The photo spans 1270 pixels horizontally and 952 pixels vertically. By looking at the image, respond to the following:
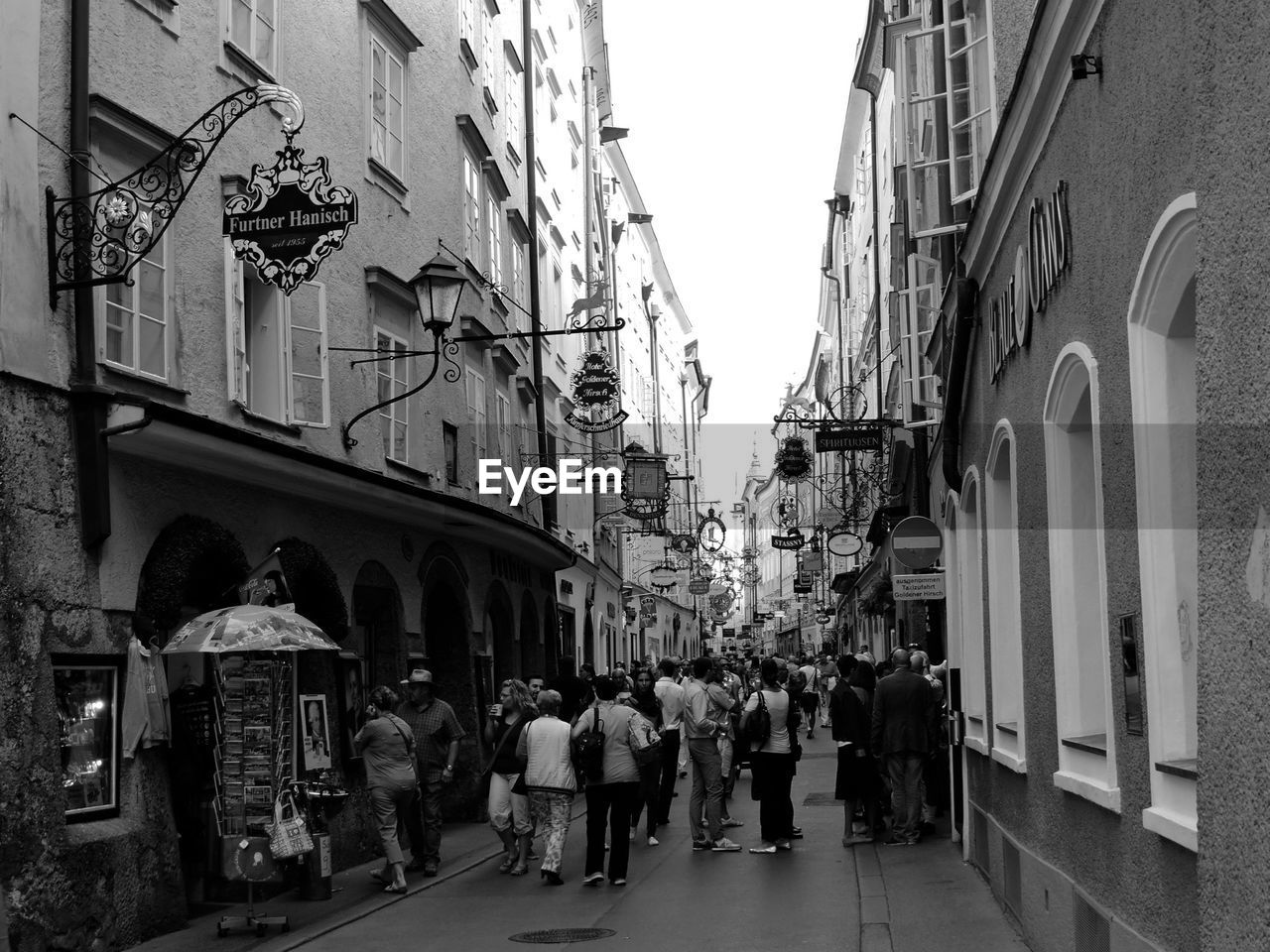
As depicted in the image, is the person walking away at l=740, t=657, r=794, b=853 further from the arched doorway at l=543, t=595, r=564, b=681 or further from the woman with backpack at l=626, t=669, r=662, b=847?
the arched doorway at l=543, t=595, r=564, b=681

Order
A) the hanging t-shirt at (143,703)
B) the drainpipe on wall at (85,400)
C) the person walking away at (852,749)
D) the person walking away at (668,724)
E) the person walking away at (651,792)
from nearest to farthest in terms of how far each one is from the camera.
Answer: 1. the drainpipe on wall at (85,400)
2. the hanging t-shirt at (143,703)
3. the person walking away at (852,749)
4. the person walking away at (651,792)
5. the person walking away at (668,724)

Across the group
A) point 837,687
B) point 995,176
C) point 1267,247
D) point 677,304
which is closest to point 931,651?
point 837,687

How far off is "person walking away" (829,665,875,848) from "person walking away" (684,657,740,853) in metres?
1.20

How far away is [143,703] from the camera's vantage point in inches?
438

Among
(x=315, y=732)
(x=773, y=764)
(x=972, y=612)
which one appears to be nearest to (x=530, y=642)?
(x=773, y=764)

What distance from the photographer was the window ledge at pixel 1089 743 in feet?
25.1

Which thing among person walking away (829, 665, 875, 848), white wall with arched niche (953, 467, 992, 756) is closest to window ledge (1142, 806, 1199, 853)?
white wall with arched niche (953, 467, 992, 756)

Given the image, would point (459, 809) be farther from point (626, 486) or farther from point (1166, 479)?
point (1166, 479)

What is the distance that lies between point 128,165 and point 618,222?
1649 inches

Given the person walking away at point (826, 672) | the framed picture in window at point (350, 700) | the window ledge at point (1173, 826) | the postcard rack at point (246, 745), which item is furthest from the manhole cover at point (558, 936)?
the person walking away at point (826, 672)

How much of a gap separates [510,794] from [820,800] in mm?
7773

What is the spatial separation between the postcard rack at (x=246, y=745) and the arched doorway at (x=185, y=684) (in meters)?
0.32

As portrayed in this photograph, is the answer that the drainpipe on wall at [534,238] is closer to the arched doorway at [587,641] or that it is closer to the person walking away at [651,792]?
the arched doorway at [587,641]

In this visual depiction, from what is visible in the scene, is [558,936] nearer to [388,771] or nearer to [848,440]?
[388,771]
